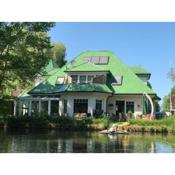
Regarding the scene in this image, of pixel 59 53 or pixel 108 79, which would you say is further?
pixel 59 53

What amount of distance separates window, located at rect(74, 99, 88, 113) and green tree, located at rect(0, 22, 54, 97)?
5.66 m

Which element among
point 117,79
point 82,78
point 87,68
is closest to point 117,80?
point 117,79

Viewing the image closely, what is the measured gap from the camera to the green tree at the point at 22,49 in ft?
104

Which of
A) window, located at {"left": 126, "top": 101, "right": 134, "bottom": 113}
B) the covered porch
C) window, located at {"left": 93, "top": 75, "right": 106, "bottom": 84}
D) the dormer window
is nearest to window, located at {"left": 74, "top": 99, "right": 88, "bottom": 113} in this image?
the covered porch

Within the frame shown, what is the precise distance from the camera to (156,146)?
2056 cm

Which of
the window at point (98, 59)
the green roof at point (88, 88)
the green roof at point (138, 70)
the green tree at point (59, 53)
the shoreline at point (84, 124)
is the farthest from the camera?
the green tree at point (59, 53)

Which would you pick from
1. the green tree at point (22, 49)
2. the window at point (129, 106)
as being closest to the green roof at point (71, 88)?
the window at point (129, 106)

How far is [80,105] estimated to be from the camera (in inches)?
1569

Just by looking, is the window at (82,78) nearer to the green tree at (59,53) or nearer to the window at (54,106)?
the window at (54,106)

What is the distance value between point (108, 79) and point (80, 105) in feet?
13.1

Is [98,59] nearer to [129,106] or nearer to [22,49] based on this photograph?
[129,106]

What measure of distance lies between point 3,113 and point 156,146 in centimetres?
1611
